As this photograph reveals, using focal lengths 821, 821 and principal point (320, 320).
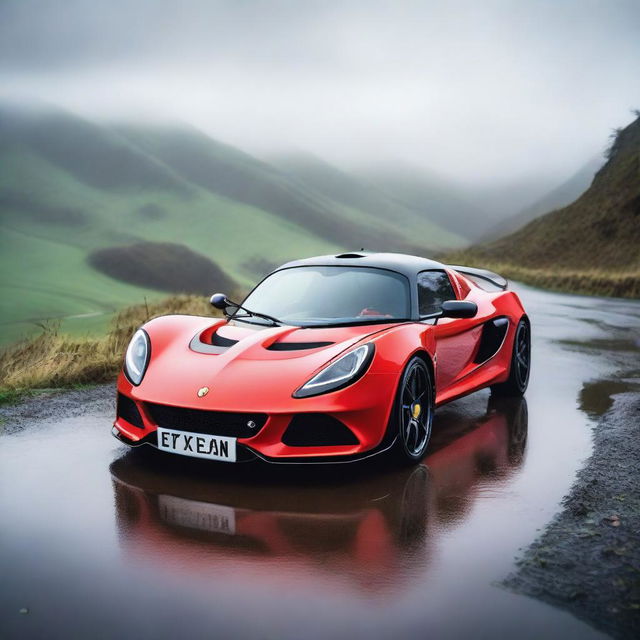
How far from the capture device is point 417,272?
20.3 feet

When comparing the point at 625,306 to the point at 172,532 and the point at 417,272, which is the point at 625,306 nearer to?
the point at 417,272

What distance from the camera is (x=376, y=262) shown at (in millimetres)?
6195

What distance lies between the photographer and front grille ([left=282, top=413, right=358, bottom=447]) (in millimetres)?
4590

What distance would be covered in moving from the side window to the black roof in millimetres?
71

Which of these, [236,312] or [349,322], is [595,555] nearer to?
[349,322]

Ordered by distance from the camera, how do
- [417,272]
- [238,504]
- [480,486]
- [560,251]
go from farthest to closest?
[560,251] < [417,272] < [480,486] < [238,504]

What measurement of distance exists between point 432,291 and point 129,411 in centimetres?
255

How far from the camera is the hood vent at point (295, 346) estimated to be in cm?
506

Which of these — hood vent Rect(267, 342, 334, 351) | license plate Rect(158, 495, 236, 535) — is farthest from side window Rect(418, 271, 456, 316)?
license plate Rect(158, 495, 236, 535)

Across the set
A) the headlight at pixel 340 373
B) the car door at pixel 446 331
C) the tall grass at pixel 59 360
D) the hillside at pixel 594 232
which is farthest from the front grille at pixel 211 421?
the hillside at pixel 594 232

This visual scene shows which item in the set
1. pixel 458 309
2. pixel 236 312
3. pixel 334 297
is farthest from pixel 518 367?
pixel 236 312

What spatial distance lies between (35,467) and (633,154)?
192 feet

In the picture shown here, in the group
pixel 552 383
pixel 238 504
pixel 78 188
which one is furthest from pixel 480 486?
pixel 78 188

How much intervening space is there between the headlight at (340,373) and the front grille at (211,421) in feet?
0.96
